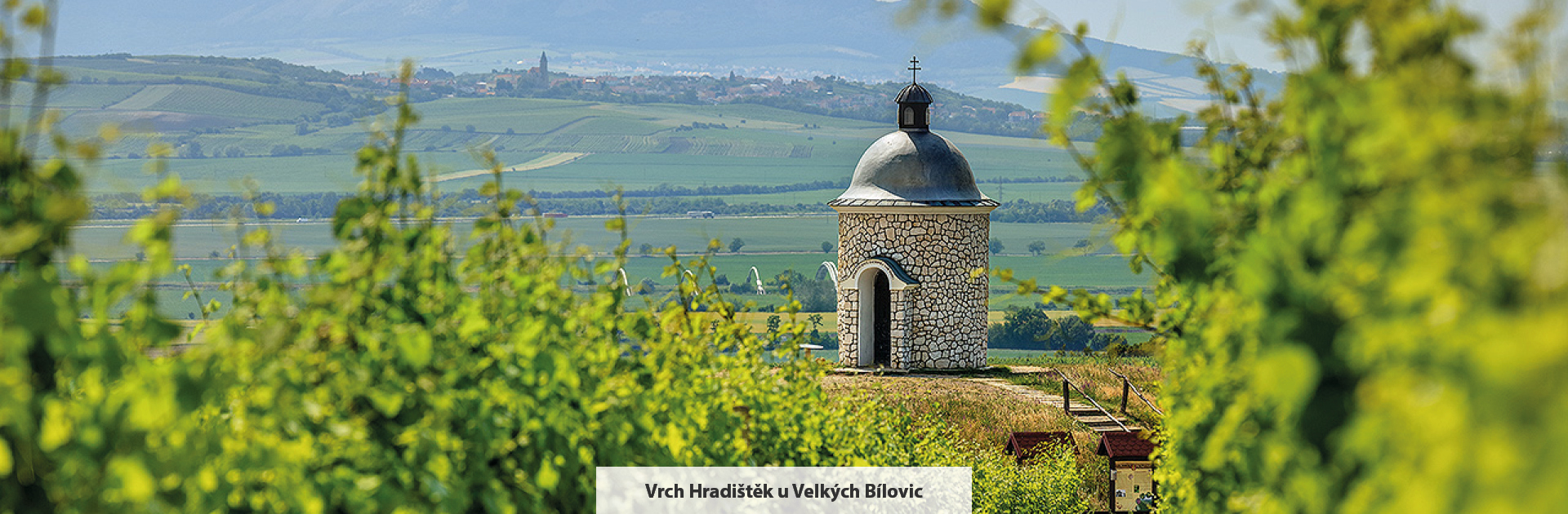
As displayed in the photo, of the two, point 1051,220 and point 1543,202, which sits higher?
point 1543,202

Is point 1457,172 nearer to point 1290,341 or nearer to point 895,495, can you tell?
point 1290,341

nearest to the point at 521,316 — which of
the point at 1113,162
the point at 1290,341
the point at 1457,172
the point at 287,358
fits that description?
the point at 287,358

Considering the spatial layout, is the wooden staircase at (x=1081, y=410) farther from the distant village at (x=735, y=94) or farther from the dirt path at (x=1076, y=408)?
the distant village at (x=735, y=94)

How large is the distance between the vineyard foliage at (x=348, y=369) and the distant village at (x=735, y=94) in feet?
496

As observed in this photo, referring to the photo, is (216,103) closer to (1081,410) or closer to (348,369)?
(1081,410)

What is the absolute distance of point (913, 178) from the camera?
19.1 m

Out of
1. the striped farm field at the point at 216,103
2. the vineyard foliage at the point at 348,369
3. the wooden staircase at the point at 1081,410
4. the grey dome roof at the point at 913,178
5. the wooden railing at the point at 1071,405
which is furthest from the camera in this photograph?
the striped farm field at the point at 216,103

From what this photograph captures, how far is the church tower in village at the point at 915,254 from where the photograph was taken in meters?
19.0

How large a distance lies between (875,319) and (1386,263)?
1895 cm

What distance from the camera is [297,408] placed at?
205cm

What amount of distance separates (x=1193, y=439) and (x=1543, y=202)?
2677 millimetres

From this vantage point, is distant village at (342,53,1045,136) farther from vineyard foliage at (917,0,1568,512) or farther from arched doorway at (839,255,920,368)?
vineyard foliage at (917,0,1568,512)
